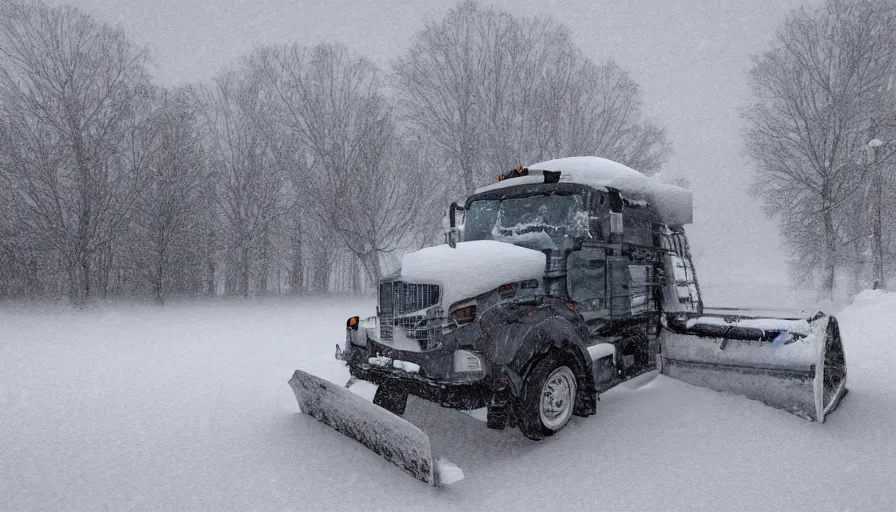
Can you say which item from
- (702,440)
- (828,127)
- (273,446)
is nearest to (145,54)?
(273,446)

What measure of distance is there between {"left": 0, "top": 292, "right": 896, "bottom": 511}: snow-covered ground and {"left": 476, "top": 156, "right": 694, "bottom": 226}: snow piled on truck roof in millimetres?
2193

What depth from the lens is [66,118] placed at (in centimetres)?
1655

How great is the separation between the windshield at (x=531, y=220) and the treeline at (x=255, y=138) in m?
14.5

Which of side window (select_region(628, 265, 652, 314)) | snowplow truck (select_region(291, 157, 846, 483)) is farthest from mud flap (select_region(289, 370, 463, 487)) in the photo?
side window (select_region(628, 265, 652, 314))

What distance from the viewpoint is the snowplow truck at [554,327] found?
13.9ft

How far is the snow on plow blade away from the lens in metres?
4.84

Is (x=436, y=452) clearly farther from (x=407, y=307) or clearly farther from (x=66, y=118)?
(x=66, y=118)

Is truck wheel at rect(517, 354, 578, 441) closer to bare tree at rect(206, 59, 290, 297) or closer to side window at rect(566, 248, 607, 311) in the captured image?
side window at rect(566, 248, 607, 311)

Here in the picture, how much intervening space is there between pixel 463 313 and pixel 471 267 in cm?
42

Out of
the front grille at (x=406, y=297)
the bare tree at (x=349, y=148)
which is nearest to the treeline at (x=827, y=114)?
the bare tree at (x=349, y=148)

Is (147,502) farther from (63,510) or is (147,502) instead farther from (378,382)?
(378,382)

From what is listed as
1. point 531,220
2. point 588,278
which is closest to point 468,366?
point 588,278

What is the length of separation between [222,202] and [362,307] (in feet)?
33.6

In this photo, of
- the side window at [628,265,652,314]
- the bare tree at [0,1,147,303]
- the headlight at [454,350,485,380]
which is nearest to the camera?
the headlight at [454,350,485,380]
